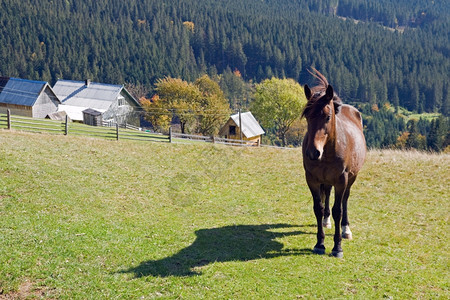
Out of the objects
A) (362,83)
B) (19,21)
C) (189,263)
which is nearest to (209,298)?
(189,263)

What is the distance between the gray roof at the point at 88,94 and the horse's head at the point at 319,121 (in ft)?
225

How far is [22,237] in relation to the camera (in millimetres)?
10023

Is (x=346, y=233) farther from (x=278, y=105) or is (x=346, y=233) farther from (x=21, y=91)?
(x=278, y=105)

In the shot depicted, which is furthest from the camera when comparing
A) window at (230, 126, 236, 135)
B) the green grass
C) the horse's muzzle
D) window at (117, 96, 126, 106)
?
window at (117, 96, 126, 106)

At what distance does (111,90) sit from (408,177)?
66.7 m

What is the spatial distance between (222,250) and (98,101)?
69.7 meters

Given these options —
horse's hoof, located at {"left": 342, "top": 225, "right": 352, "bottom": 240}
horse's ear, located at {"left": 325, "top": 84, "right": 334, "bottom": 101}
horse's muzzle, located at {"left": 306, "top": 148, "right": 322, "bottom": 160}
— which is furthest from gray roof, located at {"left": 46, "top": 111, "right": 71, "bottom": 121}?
horse's muzzle, located at {"left": 306, "top": 148, "right": 322, "bottom": 160}

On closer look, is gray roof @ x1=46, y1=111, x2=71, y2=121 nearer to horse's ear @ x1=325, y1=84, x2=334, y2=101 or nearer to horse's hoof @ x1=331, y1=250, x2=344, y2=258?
horse's hoof @ x1=331, y1=250, x2=344, y2=258

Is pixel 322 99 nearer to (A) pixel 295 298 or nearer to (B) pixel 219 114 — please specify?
(A) pixel 295 298

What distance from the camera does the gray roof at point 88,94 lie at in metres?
75.2

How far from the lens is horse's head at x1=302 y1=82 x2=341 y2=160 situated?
28.6ft

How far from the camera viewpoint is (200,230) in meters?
11.7

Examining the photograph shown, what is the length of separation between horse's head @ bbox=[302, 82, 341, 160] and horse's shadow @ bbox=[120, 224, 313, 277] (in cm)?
286

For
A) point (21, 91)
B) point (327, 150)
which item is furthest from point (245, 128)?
point (327, 150)
